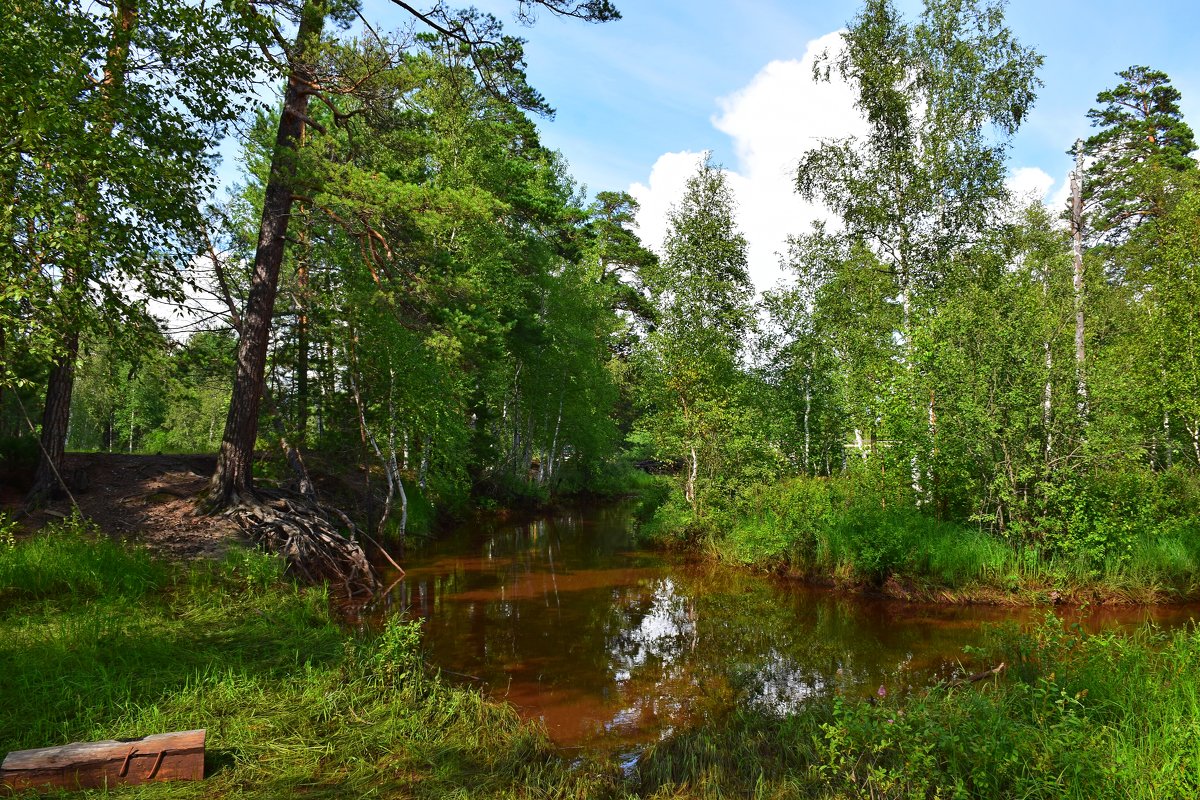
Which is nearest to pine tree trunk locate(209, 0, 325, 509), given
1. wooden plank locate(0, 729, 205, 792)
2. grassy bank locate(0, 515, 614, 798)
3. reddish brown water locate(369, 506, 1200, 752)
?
grassy bank locate(0, 515, 614, 798)

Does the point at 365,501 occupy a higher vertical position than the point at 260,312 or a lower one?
lower

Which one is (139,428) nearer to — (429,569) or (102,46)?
(429,569)

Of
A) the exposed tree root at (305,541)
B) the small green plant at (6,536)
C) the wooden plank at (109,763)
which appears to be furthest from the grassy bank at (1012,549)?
the small green plant at (6,536)

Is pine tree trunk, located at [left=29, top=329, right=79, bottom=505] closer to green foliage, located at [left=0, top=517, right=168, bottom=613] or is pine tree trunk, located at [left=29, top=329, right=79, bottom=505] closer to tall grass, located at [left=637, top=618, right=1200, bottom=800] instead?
green foliage, located at [left=0, top=517, right=168, bottom=613]

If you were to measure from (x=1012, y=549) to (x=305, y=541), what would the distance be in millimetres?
13046

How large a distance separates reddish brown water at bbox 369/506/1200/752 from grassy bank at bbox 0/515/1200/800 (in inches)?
29.0

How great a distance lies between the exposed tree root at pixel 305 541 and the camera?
1002 cm

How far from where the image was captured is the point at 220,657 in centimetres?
583

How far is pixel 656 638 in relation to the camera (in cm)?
913

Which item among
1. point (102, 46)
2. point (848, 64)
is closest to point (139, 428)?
point (102, 46)

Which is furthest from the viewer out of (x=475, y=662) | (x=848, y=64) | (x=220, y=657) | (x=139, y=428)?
(x=139, y=428)

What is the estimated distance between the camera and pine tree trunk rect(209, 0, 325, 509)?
34.6ft

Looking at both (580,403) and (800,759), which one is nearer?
(800,759)

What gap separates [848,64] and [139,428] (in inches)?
1982
